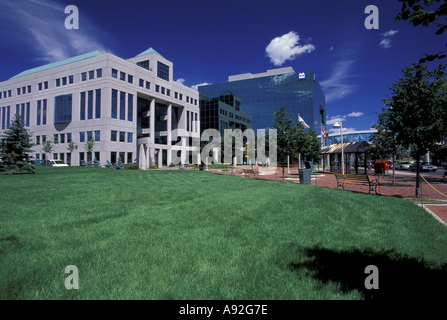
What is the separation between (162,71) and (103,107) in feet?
65.3

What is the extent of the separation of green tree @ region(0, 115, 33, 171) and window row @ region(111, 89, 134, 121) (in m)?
22.8

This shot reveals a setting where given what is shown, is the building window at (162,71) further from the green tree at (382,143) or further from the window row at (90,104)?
the green tree at (382,143)

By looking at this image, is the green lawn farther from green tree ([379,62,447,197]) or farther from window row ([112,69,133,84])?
window row ([112,69,133,84])

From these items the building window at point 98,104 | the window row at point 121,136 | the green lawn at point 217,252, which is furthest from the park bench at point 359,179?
the building window at point 98,104

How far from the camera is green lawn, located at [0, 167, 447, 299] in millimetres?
2680

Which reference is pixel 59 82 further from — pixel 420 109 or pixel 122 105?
pixel 420 109

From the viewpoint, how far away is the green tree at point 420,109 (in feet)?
35.8

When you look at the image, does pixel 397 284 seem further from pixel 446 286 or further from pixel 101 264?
pixel 101 264

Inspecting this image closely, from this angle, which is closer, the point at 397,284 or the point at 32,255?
the point at 397,284

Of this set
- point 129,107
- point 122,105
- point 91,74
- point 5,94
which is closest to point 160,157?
point 129,107

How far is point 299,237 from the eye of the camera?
14.6ft

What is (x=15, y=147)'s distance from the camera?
62.5ft
